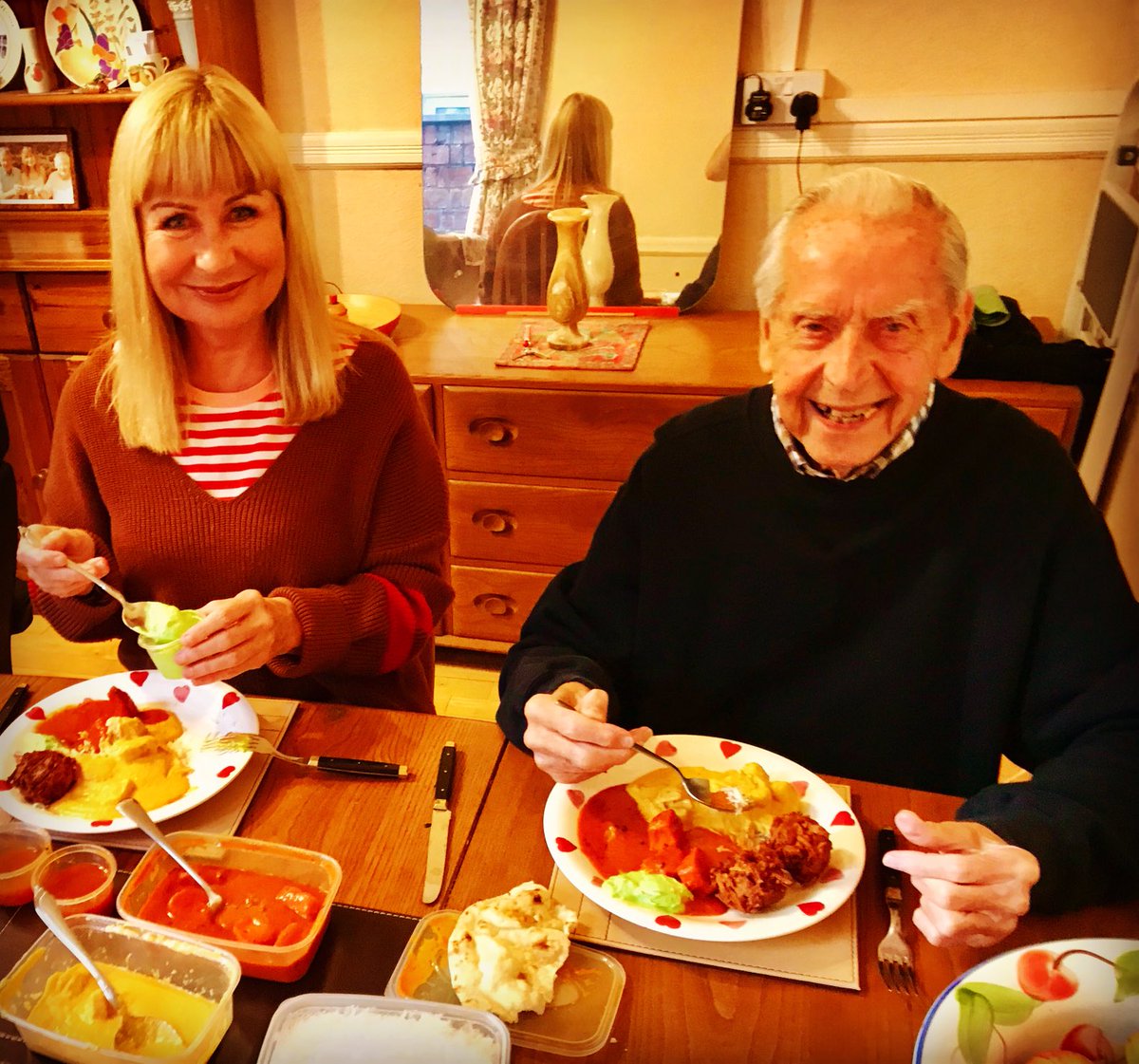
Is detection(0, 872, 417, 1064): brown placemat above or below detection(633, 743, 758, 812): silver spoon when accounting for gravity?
below

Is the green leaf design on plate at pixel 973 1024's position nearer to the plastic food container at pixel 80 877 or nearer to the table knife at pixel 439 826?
the table knife at pixel 439 826

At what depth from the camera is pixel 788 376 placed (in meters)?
1.15

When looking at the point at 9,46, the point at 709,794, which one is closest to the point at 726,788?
the point at 709,794

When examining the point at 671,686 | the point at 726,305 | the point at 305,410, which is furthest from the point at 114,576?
the point at 726,305

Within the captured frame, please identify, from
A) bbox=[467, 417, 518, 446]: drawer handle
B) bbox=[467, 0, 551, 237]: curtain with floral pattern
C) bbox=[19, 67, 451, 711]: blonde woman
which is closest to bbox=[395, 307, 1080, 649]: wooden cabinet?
bbox=[467, 417, 518, 446]: drawer handle

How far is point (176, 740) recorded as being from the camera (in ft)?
3.80

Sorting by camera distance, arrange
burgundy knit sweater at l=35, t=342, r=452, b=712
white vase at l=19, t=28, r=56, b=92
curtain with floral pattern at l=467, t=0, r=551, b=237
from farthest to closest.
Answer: white vase at l=19, t=28, r=56, b=92, curtain with floral pattern at l=467, t=0, r=551, b=237, burgundy knit sweater at l=35, t=342, r=452, b=712

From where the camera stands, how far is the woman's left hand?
1152 mm

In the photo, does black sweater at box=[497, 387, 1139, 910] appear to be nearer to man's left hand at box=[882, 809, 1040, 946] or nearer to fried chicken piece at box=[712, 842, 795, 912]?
man's left hand at box=[882, 809, 1040, 946]

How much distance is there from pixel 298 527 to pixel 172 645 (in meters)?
0.33

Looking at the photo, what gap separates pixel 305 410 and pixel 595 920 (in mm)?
875

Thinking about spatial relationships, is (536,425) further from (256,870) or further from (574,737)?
(256,870)

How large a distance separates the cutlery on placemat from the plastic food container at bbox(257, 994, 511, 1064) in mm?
329

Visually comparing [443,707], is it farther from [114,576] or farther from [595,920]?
[595,920]
